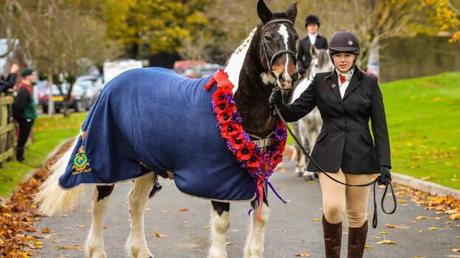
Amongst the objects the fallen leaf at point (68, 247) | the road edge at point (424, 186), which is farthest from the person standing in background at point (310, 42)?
the fallen leaf at point (68, 247)

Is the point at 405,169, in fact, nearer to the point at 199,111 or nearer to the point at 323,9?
the point at 199,111

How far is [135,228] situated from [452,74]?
30047 millimetres

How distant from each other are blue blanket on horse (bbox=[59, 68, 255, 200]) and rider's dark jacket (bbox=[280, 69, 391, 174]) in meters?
0.69

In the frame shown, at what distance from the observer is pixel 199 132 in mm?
7148

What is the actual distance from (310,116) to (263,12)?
7697mm

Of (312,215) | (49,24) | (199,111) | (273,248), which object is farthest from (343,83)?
(49,24)

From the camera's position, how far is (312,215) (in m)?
11.0

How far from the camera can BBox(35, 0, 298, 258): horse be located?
688 cm

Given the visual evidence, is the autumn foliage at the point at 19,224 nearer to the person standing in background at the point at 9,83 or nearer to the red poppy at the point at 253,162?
the red poppy at the point at 253,162

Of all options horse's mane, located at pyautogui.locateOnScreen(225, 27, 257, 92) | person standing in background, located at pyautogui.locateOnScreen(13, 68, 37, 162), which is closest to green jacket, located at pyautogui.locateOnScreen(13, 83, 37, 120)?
person standing in background, located at pyautogui.locateOnScreen(13, 68, 37, 162)

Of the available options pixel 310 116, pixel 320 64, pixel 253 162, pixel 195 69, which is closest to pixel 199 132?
pixel 253 162

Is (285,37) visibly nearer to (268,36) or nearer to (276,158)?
(268,36)

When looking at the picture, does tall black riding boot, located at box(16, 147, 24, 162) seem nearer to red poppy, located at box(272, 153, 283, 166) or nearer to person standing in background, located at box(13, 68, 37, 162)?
person standing in background, located at box(13, 68, 37, 162)

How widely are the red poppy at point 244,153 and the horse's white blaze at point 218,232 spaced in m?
0.51
